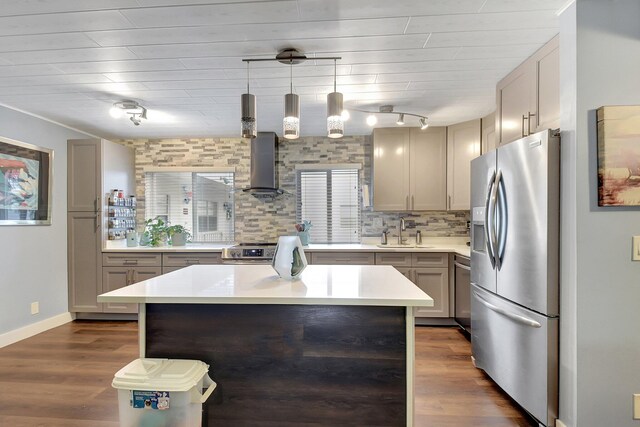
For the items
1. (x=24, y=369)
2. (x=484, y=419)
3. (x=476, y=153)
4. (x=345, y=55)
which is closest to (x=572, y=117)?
(x=345, y=55)

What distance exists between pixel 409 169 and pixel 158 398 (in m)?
3.40

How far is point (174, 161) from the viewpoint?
14.7 feet

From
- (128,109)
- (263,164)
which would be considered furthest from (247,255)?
(128,109)

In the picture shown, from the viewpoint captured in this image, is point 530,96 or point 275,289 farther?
point 530,96

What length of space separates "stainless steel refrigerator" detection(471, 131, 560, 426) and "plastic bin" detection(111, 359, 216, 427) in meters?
1.84

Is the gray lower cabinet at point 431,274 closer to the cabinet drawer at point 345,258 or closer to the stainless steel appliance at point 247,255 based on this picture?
the cabinet drawer at point 345,258

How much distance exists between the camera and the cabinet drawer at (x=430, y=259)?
3625 millimetres

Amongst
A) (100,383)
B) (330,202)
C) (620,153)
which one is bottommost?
(100,383)

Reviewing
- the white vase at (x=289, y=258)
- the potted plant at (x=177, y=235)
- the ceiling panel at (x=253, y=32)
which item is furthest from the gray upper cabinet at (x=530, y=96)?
the potted plant at (x=177, y=235)

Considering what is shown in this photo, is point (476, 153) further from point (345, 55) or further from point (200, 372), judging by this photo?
point (200, 372)

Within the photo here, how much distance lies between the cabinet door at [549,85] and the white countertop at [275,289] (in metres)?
1.35

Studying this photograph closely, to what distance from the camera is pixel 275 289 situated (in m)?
1.64

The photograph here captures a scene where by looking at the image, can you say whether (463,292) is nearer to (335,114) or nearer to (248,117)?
(335,114)

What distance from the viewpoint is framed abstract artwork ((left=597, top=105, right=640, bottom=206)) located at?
160 cm
